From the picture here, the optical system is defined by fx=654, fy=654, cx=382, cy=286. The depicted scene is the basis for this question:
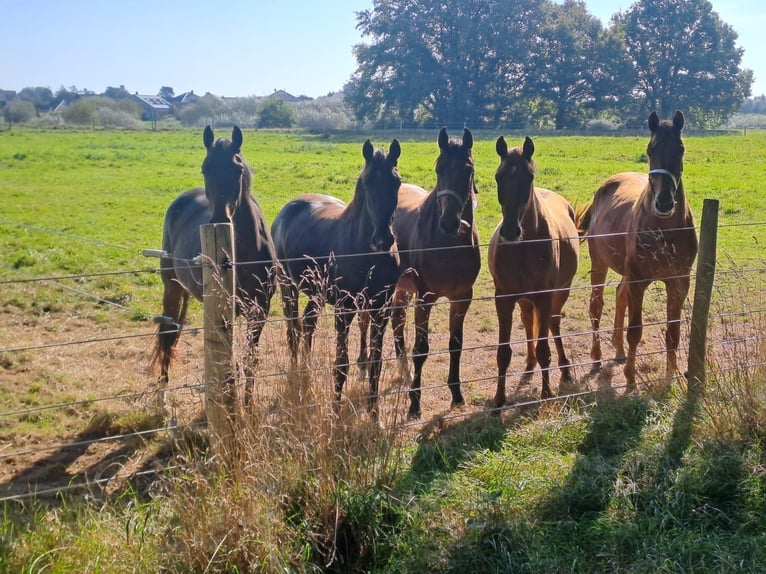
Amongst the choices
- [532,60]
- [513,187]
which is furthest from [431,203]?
[532,60]

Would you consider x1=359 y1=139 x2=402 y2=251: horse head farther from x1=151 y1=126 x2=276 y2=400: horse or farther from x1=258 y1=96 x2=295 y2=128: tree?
x1=258 y1=96 x2=295 y2=128: tree

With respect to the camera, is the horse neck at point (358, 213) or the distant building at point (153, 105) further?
the distant building at point (153, 105)

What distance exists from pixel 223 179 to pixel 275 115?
47.5 metres

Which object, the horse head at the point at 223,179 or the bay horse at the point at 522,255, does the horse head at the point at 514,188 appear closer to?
the bay horse at the point at 522,255

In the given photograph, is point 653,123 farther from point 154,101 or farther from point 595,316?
point 154,101

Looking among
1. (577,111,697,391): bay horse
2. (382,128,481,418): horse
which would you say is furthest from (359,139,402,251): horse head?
(577,111,697,391): bay horse

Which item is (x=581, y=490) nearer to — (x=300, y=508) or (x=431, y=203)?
(x=300, y=508)

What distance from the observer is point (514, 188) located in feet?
16.2

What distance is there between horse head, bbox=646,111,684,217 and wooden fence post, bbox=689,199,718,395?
0.92 metres

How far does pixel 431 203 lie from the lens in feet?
18.4

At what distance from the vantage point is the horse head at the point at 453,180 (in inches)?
199

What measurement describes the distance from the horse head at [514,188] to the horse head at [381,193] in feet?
2.62

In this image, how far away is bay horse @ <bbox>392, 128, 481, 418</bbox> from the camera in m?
5.08

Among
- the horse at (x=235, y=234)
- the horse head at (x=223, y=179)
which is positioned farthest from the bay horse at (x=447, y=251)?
the horse head at (x=223, y=179)
